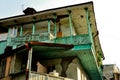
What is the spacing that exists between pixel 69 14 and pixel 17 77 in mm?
7840

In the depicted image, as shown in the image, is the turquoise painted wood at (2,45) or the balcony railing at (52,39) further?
the turquoise painted wood at (2,45)

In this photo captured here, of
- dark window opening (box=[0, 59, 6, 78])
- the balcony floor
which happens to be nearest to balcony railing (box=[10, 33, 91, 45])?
the balcony floor

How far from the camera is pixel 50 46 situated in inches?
659

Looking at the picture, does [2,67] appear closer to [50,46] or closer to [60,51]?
[50,46]

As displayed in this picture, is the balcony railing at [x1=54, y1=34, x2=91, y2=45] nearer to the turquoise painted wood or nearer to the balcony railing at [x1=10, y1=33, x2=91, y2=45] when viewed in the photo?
the balcony railing at [x1=10, y1=33, x2=91, y2=45]

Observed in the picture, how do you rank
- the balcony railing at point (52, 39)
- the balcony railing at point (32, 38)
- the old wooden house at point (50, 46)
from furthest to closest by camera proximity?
1. the balcony railing at point (32, 38)
2. the balcony railing at point (52, 39)
3. the old wooden house at point (50, 46)

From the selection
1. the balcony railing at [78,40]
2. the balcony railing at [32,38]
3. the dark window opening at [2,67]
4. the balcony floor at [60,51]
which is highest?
the balcony railing at [32,38]

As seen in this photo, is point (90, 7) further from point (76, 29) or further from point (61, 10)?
point (76, 29)

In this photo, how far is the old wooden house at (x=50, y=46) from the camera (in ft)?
54.6

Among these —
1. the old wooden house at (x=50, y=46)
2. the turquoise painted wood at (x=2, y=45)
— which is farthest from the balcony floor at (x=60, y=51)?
the turquoise painted wood at (x=2, y=45)

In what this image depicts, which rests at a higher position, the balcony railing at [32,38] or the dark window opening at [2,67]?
the balcony railing at [32,38]

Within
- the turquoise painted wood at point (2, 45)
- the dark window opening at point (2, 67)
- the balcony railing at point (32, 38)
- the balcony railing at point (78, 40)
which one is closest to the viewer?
the dark window opening at point (2, 67)

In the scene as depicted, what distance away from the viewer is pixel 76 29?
23.6 meters

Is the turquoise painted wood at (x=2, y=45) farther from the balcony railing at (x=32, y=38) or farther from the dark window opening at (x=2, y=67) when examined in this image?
the dark window opening at (x=2, y=67)
